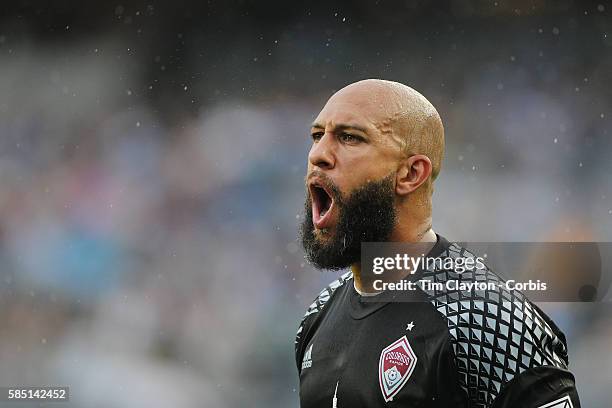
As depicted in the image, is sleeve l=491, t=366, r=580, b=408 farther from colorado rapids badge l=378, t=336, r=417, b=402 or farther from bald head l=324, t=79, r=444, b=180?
bald head l=324, t=79, r=444, b=180

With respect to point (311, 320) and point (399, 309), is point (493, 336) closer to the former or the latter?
point (399, 309)

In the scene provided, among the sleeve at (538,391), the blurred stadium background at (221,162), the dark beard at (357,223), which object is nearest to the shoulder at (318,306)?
the dark beard at (357,223)

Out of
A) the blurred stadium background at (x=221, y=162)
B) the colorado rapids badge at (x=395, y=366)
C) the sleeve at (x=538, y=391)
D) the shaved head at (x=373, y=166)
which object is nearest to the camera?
the sleeve at (x=538, y=391)

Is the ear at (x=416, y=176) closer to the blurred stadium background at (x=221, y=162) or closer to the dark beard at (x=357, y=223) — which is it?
the dark beard at (x=357, y=223)

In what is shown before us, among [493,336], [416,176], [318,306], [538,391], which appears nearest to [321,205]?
[416,176]

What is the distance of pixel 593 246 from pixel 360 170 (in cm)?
565

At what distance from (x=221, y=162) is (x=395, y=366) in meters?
6.22

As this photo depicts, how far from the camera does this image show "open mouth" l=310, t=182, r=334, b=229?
89.4 inches

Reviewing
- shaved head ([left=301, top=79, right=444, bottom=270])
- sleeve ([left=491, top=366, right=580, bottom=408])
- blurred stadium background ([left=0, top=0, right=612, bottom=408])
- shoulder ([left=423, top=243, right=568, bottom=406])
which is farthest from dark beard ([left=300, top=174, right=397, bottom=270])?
blurred stadium background ([left=0, top=0, right=612, bottom=408])

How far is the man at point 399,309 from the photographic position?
6.38ft

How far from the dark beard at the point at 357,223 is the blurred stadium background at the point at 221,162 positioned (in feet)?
17.0

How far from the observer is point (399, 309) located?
2230 millimetres

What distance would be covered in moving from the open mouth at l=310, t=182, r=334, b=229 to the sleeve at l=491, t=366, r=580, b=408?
0.67m

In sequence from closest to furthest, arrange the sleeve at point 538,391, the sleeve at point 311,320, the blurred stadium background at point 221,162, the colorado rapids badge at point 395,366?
the sleeve at point 538,391 < the colorado rapids badge at point 395,366 < the sleeve at point 311,320 < the blurred stadium background at point 221,162
